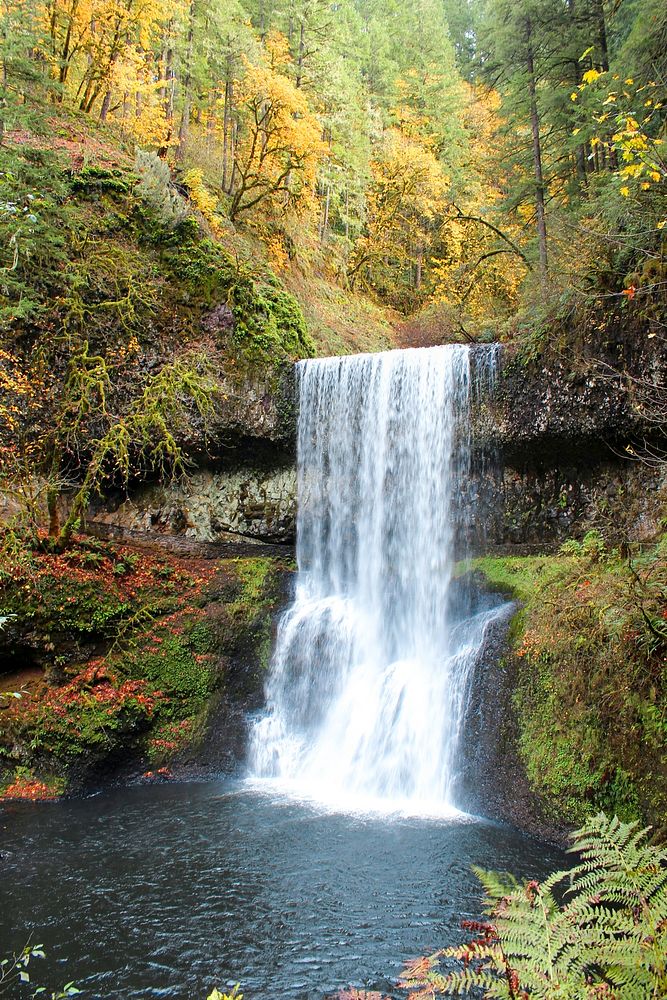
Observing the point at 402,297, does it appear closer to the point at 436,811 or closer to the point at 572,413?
the point at 572,413

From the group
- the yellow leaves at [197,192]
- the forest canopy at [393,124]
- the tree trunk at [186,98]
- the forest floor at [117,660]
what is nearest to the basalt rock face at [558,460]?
the forest canopy at [393,124]

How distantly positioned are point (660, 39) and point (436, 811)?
1125 centimetres

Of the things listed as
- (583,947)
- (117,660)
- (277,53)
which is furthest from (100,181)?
(583,947)

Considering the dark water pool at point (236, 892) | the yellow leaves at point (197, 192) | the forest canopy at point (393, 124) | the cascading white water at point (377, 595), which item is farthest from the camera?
the yellow leaves at point (197, 192)

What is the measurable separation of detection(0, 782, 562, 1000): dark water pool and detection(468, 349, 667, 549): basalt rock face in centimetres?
559

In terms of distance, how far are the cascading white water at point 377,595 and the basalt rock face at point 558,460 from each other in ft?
1.48

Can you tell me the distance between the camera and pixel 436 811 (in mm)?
7266

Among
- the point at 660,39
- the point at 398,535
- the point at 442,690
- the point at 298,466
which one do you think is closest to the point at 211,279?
the point at 298,466

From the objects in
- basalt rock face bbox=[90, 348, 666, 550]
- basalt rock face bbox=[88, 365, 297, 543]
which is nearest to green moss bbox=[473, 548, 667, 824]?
basalt rock face bbox=[90, 348, 666, 550]

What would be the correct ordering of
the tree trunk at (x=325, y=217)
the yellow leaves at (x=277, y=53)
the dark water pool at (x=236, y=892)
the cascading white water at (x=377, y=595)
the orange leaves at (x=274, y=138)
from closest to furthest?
the dark water pool at (x=236, y=892) → the cascading white water at (x=377, y=595) → the orange leaves at (x=274, y=138) → the yellow leaves at (x=277, y=53) → the tree trunk at (x=325, y=217)

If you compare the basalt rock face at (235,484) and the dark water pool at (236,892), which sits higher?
the basalt rock face at (235,484)

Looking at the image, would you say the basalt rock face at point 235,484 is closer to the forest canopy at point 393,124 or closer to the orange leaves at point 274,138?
the forest canopy at point 393,124

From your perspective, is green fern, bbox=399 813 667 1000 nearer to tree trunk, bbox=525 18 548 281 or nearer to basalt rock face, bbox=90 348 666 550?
basalt rock face, bbox=90 348 666 550

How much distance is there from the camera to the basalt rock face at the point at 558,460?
970 centimetres
